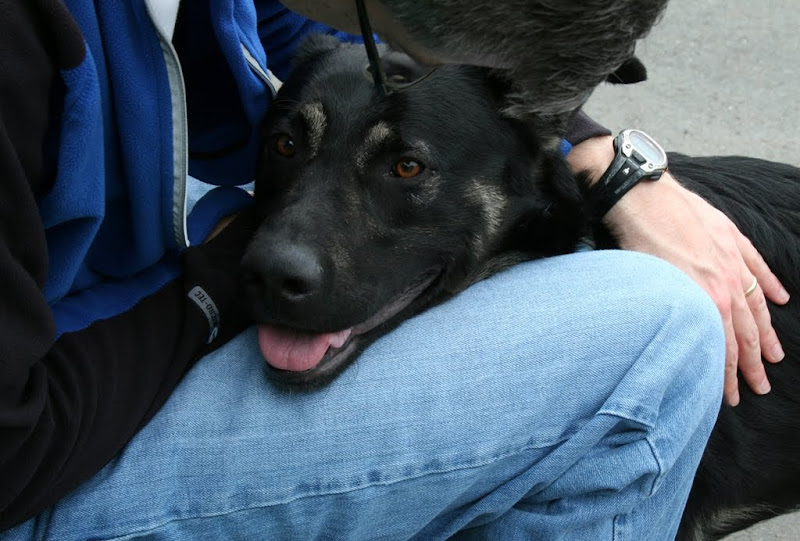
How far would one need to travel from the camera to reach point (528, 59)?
1.44m

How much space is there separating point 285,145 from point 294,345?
513mm

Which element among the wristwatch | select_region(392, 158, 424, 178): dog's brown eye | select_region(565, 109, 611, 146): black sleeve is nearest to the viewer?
select_region(392, 158, 424, 178): dog's brown eye

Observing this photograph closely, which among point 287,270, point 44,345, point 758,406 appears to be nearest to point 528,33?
point 287,270

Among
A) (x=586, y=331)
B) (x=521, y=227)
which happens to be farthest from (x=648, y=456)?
(x=521, y=227)

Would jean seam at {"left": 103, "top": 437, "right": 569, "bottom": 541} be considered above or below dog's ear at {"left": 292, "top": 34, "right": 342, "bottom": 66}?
below

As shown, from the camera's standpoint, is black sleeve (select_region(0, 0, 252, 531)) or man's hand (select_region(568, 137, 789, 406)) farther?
man's hand (select_region(568, 137, 789, 406))

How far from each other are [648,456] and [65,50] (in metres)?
1.27

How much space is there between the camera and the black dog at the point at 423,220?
197 cm

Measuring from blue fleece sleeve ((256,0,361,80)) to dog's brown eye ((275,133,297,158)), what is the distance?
1.57 ft

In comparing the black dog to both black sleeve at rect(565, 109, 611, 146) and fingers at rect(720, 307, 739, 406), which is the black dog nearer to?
fingers at rect(720, 307, 739, 406)

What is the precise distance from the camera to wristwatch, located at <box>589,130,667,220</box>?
241 cm

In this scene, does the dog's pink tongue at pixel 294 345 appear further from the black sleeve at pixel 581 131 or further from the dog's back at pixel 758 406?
the dog's back at pixel 758 406

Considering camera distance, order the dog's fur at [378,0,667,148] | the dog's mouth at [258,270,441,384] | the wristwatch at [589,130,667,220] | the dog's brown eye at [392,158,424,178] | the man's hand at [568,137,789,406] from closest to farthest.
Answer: the dog's fur at [378,0,667,148], the dog's mouth at [258,270,441,384], the dog's brown eye at [392,158,424,178], the man's hand at [568,137,789,406], the wristwatch at [589,130,667,220]

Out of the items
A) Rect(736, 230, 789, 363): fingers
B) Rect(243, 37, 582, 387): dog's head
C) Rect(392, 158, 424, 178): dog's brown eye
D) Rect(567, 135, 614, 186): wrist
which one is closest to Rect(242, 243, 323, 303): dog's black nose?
Rect(243, 37, 582, 387): dog's head
